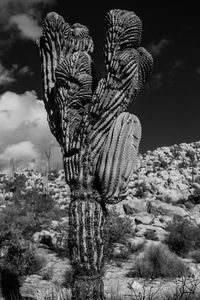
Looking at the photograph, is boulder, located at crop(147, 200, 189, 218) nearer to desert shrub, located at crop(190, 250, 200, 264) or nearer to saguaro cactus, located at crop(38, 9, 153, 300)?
desert shrub, located at crop(190, 250, 200, 264)

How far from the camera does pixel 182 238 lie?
11.2 m

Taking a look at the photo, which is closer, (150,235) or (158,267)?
(158,267)

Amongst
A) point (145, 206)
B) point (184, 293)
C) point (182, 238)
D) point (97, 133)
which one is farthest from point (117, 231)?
point (97, 133)

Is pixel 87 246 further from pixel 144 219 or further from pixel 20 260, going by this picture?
pixel 144 219

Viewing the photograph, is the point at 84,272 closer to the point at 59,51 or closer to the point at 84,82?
the point at 84,82

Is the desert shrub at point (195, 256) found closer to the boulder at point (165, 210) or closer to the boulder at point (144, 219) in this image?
the boulder at point (144, 219)

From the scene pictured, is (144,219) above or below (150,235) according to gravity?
above

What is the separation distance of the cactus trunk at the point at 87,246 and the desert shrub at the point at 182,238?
766cm

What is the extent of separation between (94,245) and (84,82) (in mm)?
1734

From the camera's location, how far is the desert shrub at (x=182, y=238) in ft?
36.0

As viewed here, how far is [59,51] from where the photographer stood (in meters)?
4.38

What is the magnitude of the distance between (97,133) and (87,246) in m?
1.12

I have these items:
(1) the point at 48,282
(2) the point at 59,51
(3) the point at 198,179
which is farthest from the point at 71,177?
(3) the point at 198,179

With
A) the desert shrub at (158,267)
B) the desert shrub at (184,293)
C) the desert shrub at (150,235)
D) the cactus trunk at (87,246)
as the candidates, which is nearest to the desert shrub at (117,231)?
the desert shrub at (150,235)
